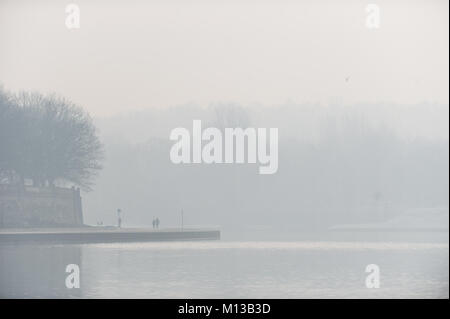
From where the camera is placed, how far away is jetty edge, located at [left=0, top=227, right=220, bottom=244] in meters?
36.7

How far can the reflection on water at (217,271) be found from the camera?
71.3 feet

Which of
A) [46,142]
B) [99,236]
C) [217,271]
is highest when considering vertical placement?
[46,142]

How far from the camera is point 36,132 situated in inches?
1868

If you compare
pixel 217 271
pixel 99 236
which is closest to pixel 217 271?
pixel 217 271

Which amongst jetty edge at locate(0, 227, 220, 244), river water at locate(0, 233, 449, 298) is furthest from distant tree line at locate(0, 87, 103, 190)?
river water at locate(0, 233, 449, 298)

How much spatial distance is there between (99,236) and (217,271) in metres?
13.4

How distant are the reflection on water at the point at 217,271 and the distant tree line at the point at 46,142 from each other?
32.8 feet

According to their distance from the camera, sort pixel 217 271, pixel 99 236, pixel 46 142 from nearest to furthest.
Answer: pixel 217 271 < pixel 99 236 < pixel 46 142

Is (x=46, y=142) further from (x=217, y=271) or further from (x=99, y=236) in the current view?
(x=217, y=271)

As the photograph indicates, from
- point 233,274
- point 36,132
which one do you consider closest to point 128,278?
point 233,274

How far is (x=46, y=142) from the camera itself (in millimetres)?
48375

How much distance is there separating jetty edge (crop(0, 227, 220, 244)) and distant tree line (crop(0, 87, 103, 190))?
433cm

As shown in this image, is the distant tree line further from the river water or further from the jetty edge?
the river water
